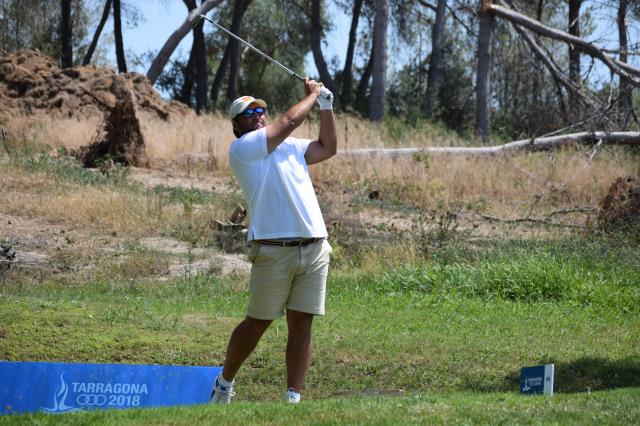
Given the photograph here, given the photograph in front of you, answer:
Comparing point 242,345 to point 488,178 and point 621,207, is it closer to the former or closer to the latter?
point 621,207

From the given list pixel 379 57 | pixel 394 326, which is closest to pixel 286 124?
pixel 394 326

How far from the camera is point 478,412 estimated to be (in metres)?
5.94

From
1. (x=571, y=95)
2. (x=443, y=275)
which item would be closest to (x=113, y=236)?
(x=443, y=275)

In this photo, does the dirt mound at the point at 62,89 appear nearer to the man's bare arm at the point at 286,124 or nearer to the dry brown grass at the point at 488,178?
the dry brown grass at the point at 488,178

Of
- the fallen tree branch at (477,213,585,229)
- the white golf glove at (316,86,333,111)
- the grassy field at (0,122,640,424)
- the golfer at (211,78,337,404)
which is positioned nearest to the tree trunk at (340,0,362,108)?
the grassy field at (0,122,640,424)

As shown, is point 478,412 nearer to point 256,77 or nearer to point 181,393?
point 181,393

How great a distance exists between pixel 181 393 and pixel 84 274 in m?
5.51

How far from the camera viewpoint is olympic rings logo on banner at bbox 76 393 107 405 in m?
7.29

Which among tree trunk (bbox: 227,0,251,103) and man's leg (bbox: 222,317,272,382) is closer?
man's leg (bbox: 222,317,272,382)

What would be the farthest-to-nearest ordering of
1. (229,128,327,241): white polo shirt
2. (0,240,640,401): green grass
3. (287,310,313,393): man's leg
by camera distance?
(0,240,640,401): green grass < (287,310,313,393): man's leg < (229,128,327,241): white polo shirt

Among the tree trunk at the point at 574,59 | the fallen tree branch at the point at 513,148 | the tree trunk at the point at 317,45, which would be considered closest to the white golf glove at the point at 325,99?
the fallen tree branch at the point at 513,148

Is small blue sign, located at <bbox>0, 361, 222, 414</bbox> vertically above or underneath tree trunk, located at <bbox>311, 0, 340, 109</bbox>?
underneath

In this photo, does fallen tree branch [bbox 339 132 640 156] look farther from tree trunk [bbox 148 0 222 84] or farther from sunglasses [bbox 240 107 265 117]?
sunglasses [bbox 240 107 265 117]

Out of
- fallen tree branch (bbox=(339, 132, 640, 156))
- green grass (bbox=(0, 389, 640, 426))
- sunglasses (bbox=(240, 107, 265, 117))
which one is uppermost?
fallen tree branch (bbox=(339, 132, 640, 156))
